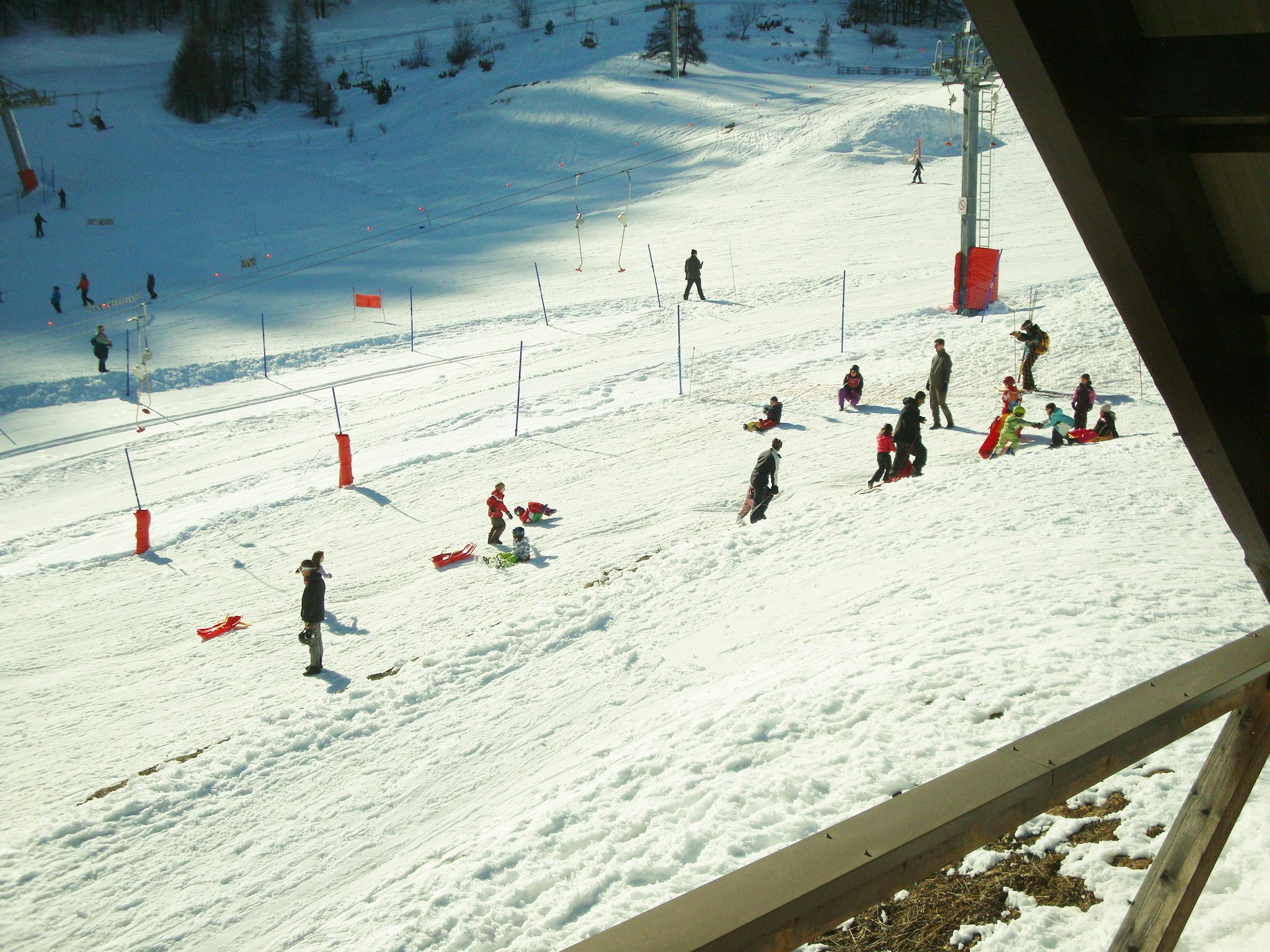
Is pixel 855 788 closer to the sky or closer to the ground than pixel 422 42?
closer to the ground

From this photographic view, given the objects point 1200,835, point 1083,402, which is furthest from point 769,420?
point 1200,835

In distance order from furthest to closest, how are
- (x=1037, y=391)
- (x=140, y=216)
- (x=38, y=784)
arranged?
(x=140, y=216), (x=1037, y=391), (x=38, y=784)

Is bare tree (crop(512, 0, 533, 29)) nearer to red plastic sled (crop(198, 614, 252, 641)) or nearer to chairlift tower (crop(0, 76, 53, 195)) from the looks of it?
chairlift tower (crop(0, 76, 53, 195))

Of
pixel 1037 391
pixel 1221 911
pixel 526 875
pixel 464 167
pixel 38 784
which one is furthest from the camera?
pixel 464 167

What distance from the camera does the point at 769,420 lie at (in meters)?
16.7

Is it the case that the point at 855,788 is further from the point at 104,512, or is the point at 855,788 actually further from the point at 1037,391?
the point at 104,512

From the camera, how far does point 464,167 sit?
45.3 metres

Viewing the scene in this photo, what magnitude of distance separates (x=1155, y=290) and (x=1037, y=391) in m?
16.8

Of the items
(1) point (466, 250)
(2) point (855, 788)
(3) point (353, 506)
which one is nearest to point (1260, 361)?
(2) point (855, 788)

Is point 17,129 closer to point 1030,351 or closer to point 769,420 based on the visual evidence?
point 769,420

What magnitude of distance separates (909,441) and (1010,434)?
1.74m

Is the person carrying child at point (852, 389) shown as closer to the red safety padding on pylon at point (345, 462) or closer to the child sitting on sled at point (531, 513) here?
the child sitting on sled at point (531, 513)

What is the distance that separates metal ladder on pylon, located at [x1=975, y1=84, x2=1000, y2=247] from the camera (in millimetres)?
22703

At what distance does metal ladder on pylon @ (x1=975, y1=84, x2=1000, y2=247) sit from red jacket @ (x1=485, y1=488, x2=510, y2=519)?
14467 mm
